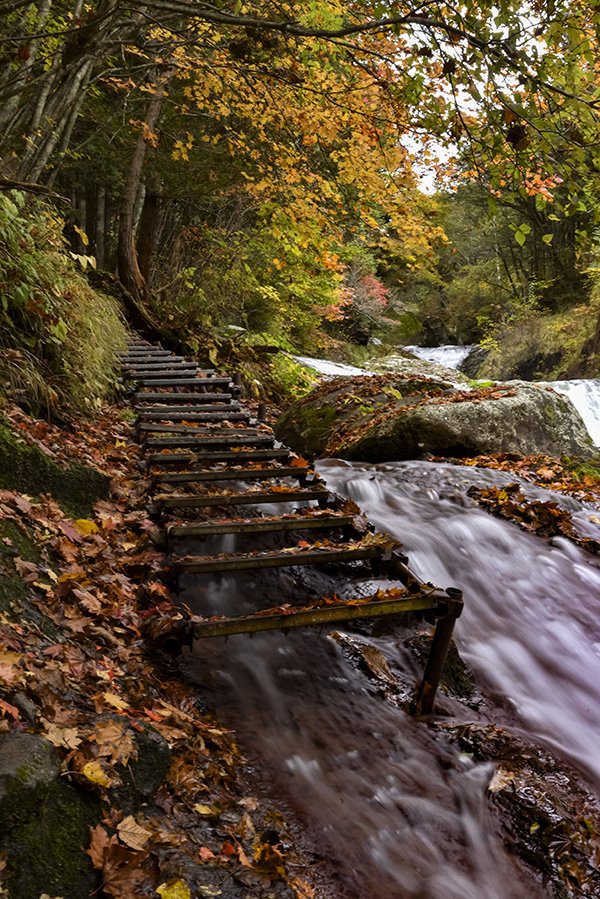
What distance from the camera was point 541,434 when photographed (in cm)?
921

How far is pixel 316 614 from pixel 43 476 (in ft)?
7.42

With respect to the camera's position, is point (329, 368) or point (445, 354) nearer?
point (329, 368)

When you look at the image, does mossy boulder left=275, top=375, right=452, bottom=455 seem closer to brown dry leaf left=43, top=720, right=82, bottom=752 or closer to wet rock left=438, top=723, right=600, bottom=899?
wet rock left=438, top=723, right=600, bottom=899

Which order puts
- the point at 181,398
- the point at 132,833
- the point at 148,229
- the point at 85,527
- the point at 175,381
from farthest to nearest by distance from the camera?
the point at 148,229 → the point at 175,381 → the point at 181,398 → the point at 85,527 → the point at 132,833

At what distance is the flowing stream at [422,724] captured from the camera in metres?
2.43

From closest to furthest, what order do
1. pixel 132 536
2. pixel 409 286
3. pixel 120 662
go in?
pixel 120 662, pixel 132 536, pixel 409 286

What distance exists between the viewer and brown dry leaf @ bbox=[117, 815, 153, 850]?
6.21 feet

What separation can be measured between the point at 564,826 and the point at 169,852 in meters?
1.76

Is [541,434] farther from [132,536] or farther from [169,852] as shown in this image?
[169,852]

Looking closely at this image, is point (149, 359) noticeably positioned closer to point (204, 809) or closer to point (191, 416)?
point (191, 416)

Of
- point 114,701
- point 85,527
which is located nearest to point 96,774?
point 114,701

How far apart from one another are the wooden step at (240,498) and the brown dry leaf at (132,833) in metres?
2.70

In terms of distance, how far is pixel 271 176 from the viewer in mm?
10477

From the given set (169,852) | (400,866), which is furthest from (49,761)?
(400,866)
